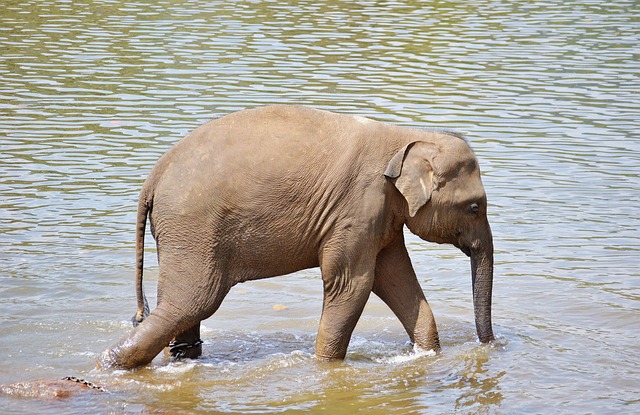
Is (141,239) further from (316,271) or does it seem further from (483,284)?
(316,271)

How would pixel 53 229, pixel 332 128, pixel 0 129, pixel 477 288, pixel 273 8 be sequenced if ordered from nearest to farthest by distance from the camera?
pixel 332 128 < pixel 477 288 < pixel 53 229 < pixel 0 129 < pixel 273 8

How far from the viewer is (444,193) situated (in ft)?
26.9

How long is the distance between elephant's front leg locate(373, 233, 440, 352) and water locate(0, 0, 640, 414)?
0.16 m

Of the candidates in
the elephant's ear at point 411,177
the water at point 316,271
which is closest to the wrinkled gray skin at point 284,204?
the elephant's ear at point 411,177

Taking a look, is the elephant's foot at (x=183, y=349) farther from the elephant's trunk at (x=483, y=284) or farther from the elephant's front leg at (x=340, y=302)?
the elephant's trunk at (x=483, y=284)

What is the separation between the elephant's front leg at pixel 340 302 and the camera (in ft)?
26.6

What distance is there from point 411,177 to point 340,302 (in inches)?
37.0

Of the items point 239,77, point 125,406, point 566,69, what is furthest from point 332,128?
point 566,69

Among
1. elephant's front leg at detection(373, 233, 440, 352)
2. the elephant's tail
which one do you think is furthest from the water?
the elephant's tail

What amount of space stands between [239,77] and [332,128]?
10822 mm

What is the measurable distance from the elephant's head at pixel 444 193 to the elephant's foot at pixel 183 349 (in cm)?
170

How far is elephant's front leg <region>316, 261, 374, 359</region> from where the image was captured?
8.12m

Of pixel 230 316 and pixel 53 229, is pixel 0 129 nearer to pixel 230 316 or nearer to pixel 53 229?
pixel 53 229

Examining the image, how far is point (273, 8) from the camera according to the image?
86.5 feet
